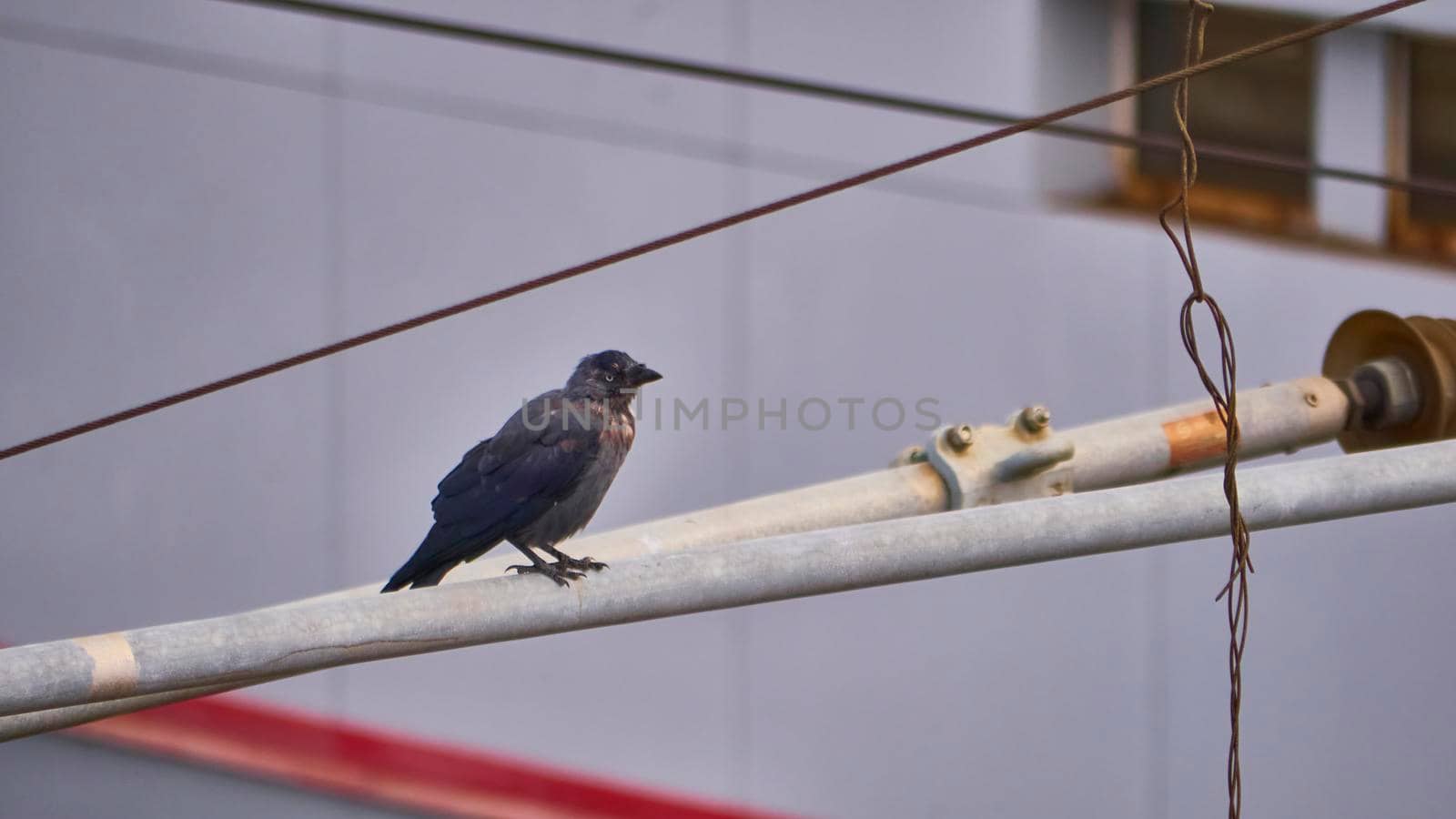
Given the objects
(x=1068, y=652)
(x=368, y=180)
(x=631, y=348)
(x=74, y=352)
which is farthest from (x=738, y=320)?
(x=74, y=352)

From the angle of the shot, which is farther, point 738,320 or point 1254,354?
point 1254,354

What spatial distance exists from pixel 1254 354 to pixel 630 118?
3.07m

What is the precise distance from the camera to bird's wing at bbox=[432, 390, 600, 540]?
3.82 m

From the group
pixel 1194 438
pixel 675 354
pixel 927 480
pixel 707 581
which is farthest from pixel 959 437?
pixel 675 354

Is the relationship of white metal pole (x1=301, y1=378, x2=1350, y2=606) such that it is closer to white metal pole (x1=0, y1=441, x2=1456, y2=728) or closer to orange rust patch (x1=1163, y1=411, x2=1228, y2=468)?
orange rust patch (x1=1163, y1=411, x2=1228, y2=468)

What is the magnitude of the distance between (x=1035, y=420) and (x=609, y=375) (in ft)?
3.59

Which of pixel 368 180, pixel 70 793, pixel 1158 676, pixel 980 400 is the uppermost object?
pixel 368 180

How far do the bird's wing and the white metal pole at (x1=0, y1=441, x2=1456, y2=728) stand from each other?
966 millimetres

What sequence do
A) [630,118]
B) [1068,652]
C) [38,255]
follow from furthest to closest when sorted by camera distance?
1. [1068,652]
2. [630,118]
3. [38,255]

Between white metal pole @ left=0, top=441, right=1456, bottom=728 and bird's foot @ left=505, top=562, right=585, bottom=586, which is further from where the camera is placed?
bird's foot @ left=505, top=562, right=585, bottom=586

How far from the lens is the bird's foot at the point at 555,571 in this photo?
2881 millimetres

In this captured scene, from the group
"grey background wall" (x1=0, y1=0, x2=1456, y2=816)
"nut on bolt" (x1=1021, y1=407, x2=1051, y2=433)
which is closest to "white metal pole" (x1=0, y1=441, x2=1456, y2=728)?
"nut on bolt" (x1=1021, y1=407, x2=1051, y2=433)

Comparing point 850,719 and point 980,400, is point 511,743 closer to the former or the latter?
point 850,719

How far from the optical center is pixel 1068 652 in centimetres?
729
